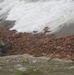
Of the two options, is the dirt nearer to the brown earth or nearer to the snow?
the brown earth

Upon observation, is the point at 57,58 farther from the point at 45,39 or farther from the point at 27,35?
the point at 27,35

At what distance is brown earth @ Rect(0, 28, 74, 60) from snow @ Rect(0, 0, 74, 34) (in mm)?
1638

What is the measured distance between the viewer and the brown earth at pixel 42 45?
20.4 m

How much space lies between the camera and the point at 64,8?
2838 centimetres

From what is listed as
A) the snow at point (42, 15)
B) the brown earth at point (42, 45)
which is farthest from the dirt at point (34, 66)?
the snow at point (42, 15)

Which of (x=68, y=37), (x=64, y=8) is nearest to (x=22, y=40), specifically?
(x=68, y=37)

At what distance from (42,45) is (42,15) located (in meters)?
7.35

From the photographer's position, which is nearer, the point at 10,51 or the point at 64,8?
the point at 10,51

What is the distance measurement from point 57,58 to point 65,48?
201 cm

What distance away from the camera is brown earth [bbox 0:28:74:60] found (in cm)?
2041

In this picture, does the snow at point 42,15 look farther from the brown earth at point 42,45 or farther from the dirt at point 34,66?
the dirt at point 34,66

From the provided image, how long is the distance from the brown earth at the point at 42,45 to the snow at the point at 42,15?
5.37ft

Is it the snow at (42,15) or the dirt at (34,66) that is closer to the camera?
the dirt at (34,66)

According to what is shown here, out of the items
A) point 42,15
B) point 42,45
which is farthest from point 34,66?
point 42,15
